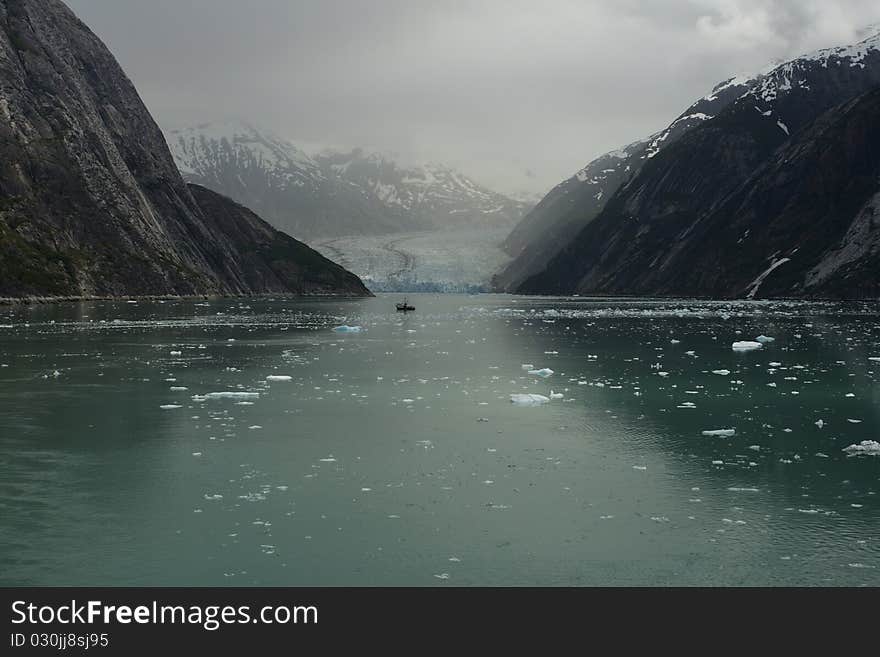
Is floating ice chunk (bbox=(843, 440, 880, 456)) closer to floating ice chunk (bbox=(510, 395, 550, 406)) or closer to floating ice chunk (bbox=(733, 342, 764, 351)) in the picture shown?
floating ice chunk (bbox=(510, 395, 550, 406))

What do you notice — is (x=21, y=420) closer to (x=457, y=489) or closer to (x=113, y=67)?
(x=457, y=489)

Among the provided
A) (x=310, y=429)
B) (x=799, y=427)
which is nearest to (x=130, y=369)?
(x=310, y=429)

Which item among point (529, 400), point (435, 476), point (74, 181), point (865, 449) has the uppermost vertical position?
point (74, 181)

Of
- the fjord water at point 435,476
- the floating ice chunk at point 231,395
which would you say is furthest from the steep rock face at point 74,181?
the fjord water at point 435,476

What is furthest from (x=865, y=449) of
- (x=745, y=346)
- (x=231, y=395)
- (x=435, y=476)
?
(x=745, y=346)

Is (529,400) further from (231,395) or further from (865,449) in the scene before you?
(865,449)

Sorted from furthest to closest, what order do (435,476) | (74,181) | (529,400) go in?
(74,181), (529,400), (435,476)

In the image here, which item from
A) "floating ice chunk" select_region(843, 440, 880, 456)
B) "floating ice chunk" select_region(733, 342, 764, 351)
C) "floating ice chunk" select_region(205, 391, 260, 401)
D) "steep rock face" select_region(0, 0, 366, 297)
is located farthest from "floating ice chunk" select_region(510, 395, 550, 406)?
"steep rock face" select_region(0, 0, 366, 297)

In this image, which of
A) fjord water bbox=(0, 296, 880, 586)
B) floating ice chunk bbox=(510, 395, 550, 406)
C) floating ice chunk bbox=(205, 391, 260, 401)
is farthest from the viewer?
floating ice chunk bbox=(205, 391, 260, 401)

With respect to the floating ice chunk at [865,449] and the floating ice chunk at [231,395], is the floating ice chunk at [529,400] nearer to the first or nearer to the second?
the floating ice chunk at [231,395]
